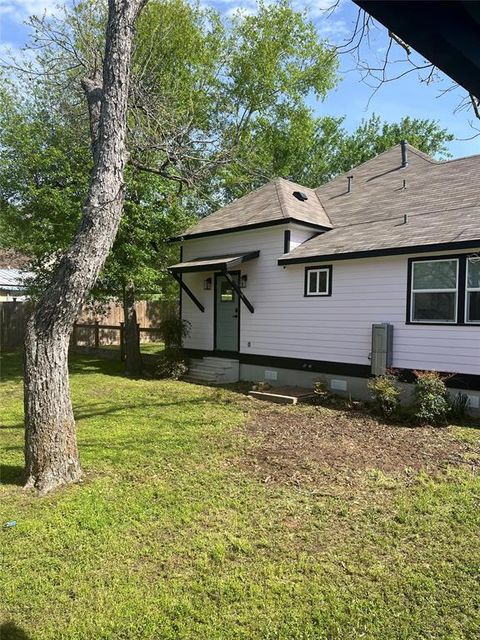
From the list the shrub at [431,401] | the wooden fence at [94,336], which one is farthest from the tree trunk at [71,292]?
the wooden fence at [94,336]

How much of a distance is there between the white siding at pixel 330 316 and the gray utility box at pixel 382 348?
151mm

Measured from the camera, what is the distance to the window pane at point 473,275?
7.93m

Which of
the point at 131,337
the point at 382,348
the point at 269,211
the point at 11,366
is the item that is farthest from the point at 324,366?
the point at 11,366

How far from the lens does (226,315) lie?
41.0 ft

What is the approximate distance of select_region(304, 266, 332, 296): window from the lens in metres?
10.0

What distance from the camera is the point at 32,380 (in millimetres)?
4453

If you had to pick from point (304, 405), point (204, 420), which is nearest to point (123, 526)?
point (204, 420)

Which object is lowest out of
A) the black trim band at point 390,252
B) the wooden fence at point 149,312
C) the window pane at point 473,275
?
the wooden fence at point 149,312

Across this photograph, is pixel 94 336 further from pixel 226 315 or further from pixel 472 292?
pixel 472 292

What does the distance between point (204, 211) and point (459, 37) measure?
18.9 metres

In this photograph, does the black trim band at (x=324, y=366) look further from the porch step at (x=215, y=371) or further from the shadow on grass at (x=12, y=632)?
the shadow on grass at (x=12, y=632)

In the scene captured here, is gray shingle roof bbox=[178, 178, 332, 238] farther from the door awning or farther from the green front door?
the green front door

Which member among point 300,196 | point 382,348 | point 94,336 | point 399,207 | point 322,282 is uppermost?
point 300,196

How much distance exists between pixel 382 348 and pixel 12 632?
759 cm
